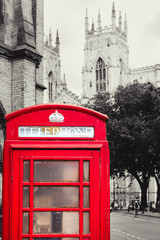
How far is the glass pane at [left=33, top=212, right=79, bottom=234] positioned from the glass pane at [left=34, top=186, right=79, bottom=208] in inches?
4.4

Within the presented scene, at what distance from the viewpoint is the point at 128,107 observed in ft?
135

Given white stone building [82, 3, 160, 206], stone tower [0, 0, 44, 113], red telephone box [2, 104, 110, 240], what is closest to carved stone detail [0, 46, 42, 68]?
stone tower [0, 0, 44, 113]

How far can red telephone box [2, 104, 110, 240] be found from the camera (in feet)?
19.2

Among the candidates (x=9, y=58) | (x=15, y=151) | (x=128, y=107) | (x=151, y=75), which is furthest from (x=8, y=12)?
(x=151, y=75)

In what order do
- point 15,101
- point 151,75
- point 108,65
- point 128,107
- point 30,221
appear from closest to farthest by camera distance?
point 30,221
point 15,101
point 128,107
point 108,65
point 151,75

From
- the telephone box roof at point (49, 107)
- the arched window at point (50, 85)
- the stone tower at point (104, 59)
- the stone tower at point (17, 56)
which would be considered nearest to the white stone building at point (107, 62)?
the stone tower at point (104, 59)

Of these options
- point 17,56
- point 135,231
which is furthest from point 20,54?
point 135,231

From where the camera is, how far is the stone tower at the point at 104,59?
93688 millimetres

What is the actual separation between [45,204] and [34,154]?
646mm

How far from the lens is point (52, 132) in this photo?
19.9ft

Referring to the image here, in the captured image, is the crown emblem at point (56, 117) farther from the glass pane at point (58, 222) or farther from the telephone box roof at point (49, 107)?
the glass pane at point (58, 222)

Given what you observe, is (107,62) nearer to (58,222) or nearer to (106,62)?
(106,62)

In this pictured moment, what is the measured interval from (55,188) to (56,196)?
0.10m

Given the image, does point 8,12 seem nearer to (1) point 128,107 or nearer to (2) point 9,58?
(2) point 9,58
